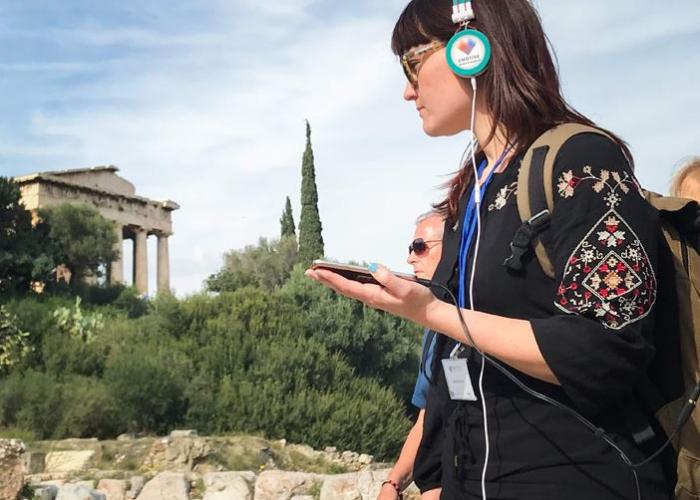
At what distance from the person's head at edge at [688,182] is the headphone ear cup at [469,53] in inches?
55.0

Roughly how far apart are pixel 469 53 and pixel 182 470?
12.8 m

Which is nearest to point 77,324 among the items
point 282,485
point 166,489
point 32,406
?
point 32,406

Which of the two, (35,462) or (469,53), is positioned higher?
(469,53)

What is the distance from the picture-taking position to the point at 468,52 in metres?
1.62

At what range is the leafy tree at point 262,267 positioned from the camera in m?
39.0

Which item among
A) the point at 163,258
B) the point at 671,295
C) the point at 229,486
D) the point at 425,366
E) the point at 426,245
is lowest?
the point at 229,486

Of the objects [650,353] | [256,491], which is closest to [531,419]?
[650,353]

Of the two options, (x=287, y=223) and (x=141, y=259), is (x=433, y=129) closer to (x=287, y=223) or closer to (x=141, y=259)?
(x=287, y=223)

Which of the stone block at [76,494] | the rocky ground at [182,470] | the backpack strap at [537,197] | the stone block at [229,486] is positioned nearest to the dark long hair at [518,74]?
the backpack strap at [537,197]

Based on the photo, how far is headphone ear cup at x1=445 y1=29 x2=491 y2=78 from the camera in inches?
63.2

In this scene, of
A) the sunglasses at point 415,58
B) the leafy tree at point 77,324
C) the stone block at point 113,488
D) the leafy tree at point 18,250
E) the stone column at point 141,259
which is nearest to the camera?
the sunglasses at point 415,58

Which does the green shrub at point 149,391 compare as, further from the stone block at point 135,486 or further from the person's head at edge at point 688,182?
the person's head at edge at point 688,182

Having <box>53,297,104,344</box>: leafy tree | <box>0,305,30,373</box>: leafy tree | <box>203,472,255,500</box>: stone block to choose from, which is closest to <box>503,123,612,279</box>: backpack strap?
<box>203,472,255,500</box>: stone block

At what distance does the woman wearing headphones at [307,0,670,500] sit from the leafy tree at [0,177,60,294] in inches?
1119
